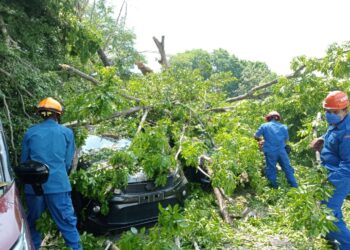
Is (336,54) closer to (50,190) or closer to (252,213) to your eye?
(252,213)

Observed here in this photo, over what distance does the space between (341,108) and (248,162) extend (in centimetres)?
217

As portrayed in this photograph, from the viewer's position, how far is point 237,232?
4.98 m

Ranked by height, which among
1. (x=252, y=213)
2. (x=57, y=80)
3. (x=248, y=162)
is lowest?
(x=252, y=213)

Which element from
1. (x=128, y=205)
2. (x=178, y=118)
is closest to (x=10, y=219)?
(x=128, y=205)

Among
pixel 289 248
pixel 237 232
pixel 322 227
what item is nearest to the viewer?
pixel 322 227

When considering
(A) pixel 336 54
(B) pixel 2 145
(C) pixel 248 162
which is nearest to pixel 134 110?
(C) pixel 248 162

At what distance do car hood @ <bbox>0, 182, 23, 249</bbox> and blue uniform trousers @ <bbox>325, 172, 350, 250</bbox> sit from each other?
3.22 m

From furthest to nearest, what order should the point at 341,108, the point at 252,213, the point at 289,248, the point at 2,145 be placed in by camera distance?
the point at 252,213 < the point at 289,248 < the point at 341,108 < the point at 2,145

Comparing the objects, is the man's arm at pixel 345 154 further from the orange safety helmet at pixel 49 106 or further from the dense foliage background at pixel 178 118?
the orange safety helmet at pixel 49 106

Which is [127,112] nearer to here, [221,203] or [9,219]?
[221,203]

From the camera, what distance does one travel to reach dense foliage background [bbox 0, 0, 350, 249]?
13.9 feet

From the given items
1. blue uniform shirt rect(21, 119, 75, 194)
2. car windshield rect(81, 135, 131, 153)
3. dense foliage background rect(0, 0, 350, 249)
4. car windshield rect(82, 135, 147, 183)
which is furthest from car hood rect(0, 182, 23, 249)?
car windshield rect(81, 135, 131, 153)

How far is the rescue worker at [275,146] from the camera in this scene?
6.73 meters

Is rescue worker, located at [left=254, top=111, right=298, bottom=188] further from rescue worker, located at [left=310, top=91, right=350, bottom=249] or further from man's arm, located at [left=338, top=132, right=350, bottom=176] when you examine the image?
man's arm, located at [left=338, top=132, right=350, bottom=176]
